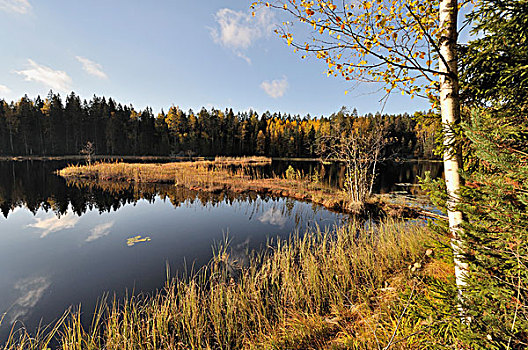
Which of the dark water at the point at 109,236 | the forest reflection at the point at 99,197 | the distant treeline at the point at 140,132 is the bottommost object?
the dark water at the point at 109,236

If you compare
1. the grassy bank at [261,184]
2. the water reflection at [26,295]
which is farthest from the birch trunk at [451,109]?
the grassy bank at [261,184]

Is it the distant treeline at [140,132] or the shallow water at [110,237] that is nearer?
the shallow water at [110,237]

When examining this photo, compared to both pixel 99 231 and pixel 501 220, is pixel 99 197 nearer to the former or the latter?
pixel 99 231

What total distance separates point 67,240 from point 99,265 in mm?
3562

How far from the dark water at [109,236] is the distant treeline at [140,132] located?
44.1 meters

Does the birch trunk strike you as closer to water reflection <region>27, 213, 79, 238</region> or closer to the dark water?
the dark water

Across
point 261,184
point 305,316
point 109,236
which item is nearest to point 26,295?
point 109,236

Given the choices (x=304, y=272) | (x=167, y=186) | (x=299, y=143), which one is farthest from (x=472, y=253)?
(x=299, y=143)

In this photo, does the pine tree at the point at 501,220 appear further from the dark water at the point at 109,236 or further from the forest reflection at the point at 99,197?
the forest reflection at the point at 99,197

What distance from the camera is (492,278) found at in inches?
74.3

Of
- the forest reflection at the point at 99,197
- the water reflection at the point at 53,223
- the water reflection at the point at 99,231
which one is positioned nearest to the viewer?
the water reflection at the point at 99,231

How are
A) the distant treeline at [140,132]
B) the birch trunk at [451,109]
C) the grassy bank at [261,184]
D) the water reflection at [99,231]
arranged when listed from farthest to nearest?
the distant treeline at [140,132] → the grassy bank at [261,184] → the water reflection at [99,231] → the birch trunk at [451,109]

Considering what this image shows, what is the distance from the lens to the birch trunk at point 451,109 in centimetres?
220

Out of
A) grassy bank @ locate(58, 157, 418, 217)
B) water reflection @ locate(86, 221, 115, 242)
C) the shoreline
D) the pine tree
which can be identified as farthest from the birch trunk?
water reflection @ locate(86, 221, 115, 242)
